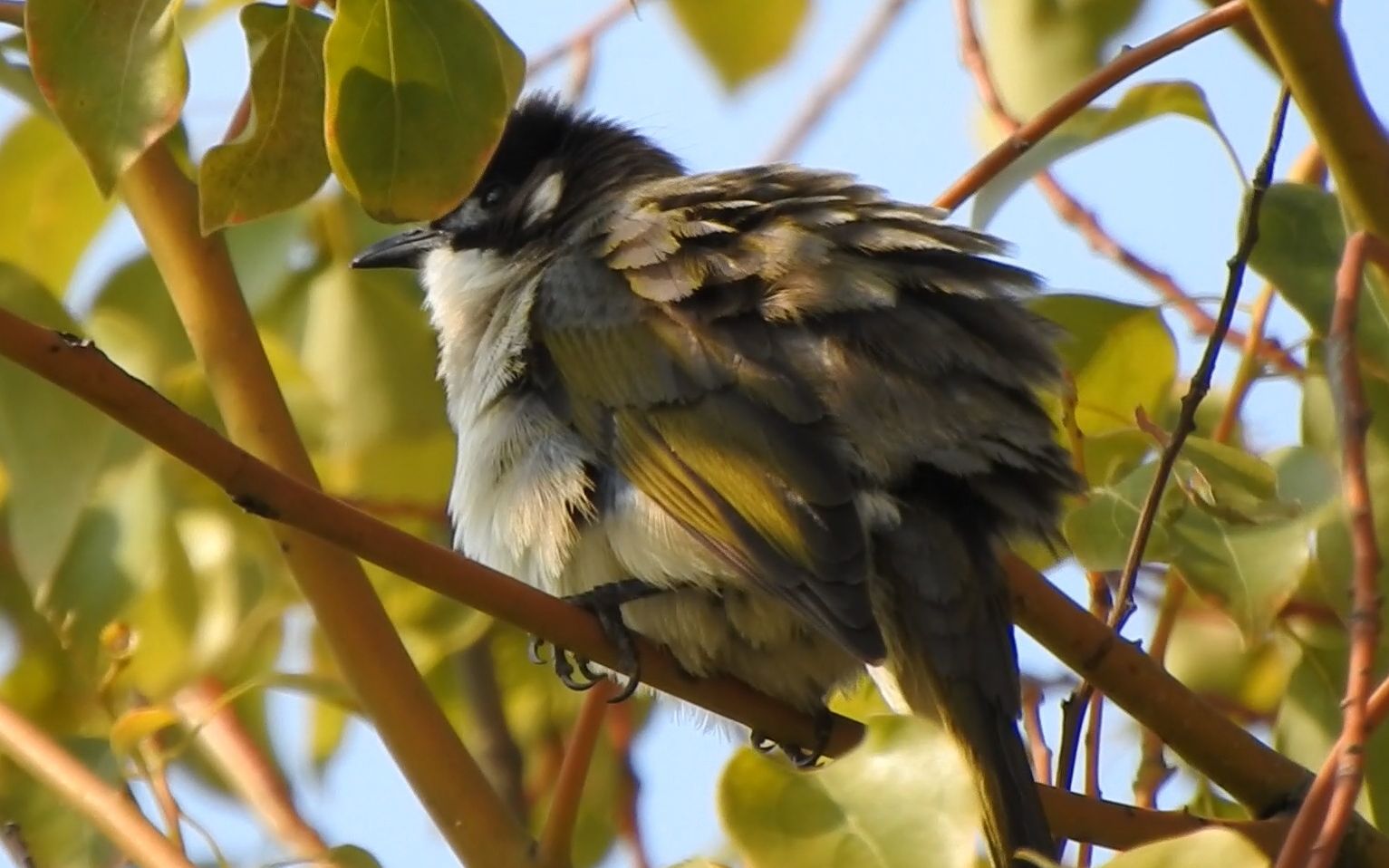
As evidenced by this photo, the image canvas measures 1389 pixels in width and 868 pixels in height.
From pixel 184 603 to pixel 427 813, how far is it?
2.94 ft

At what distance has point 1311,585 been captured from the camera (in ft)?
11.7

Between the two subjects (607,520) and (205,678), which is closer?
(607,520)

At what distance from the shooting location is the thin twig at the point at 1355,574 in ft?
7.01

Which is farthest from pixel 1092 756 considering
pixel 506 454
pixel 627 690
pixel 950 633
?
pixel 506 454

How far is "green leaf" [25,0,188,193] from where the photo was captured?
8.15 ft

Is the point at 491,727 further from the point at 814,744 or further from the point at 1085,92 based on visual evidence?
the point at 1085,92

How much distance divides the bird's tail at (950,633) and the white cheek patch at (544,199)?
1476 millimetres

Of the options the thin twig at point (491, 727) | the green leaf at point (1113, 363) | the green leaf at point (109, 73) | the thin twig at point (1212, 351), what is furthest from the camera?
the thin twig at point (491, 727)

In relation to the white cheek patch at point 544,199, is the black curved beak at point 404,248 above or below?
below

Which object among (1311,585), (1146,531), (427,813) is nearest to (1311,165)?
(1311,585)

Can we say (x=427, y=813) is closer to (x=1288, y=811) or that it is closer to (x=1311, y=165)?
(x=1288, y=811)

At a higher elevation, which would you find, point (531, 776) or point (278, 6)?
point (278, 6)

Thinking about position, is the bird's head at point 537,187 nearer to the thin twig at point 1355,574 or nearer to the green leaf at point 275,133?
the green leaf at point 275,133

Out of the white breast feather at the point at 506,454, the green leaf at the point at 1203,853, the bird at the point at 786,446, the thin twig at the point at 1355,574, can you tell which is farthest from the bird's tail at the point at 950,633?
the green leaf at the point at 1203,853
